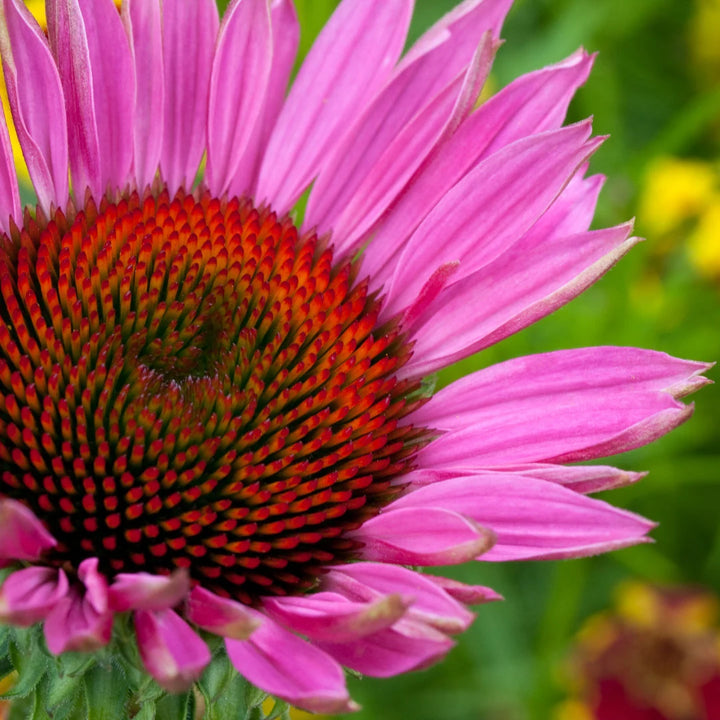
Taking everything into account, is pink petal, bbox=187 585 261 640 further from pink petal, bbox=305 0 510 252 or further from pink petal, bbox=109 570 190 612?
pink petal, bbox=305 0 510 252

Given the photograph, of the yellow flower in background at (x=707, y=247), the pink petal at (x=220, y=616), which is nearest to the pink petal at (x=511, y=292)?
the pink petal at (x=220, y=616)

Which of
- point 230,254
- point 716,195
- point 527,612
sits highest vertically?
point 716,195

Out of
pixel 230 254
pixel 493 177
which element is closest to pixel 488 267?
pixel 493 177

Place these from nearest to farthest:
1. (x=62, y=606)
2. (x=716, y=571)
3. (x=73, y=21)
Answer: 1. (x=62, y=606)
2. (x=73, y=21)
3. (x=716, y=571)

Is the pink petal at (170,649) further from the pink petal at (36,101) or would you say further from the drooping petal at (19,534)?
the pink petal at (36,101)

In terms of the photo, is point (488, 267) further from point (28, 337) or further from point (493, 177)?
point (28, 337)

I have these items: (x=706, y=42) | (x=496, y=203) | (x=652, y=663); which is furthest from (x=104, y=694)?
(x=706, y=42)

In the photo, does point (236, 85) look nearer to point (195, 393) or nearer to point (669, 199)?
point (195, 393)
